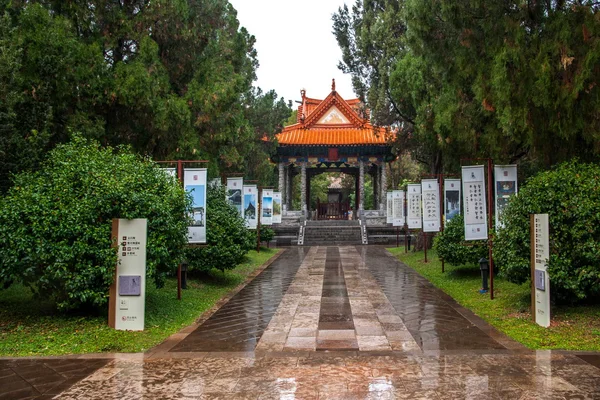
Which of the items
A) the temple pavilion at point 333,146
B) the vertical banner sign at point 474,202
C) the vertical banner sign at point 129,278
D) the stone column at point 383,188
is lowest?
the vertical banner sign at point 129,278

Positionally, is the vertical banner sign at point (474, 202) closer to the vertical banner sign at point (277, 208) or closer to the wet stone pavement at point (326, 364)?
the wet stone pavement at point (326, 364)

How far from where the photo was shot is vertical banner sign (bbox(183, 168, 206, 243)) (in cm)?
965

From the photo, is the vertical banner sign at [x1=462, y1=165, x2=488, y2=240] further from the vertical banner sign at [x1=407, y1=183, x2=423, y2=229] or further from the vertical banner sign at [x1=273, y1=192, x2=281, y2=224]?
the vertical banner sign at [x1=273, y1=192, x2=281, y2=224]

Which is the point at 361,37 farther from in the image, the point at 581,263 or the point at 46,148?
the point at 581,263

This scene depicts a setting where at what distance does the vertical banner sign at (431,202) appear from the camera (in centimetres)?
1390

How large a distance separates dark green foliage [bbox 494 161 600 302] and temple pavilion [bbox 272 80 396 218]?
22.7 m

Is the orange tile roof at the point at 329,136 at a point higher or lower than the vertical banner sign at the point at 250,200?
higher

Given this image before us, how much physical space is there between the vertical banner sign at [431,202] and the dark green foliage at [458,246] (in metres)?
2.01

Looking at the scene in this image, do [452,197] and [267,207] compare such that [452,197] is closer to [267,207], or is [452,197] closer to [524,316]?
[524,316]

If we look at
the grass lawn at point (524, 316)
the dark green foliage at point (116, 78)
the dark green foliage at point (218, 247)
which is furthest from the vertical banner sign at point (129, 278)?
the grass lawn at point (524, 316)

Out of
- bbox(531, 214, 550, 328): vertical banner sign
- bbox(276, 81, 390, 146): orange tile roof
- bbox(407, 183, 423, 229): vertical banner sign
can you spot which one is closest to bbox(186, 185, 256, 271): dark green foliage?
bbox(531, 214, 550, 328): vertical banner sign

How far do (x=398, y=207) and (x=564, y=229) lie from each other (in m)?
14.8

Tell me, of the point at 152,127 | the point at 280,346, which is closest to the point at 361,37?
the point at 152,127

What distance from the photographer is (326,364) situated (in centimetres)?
527
